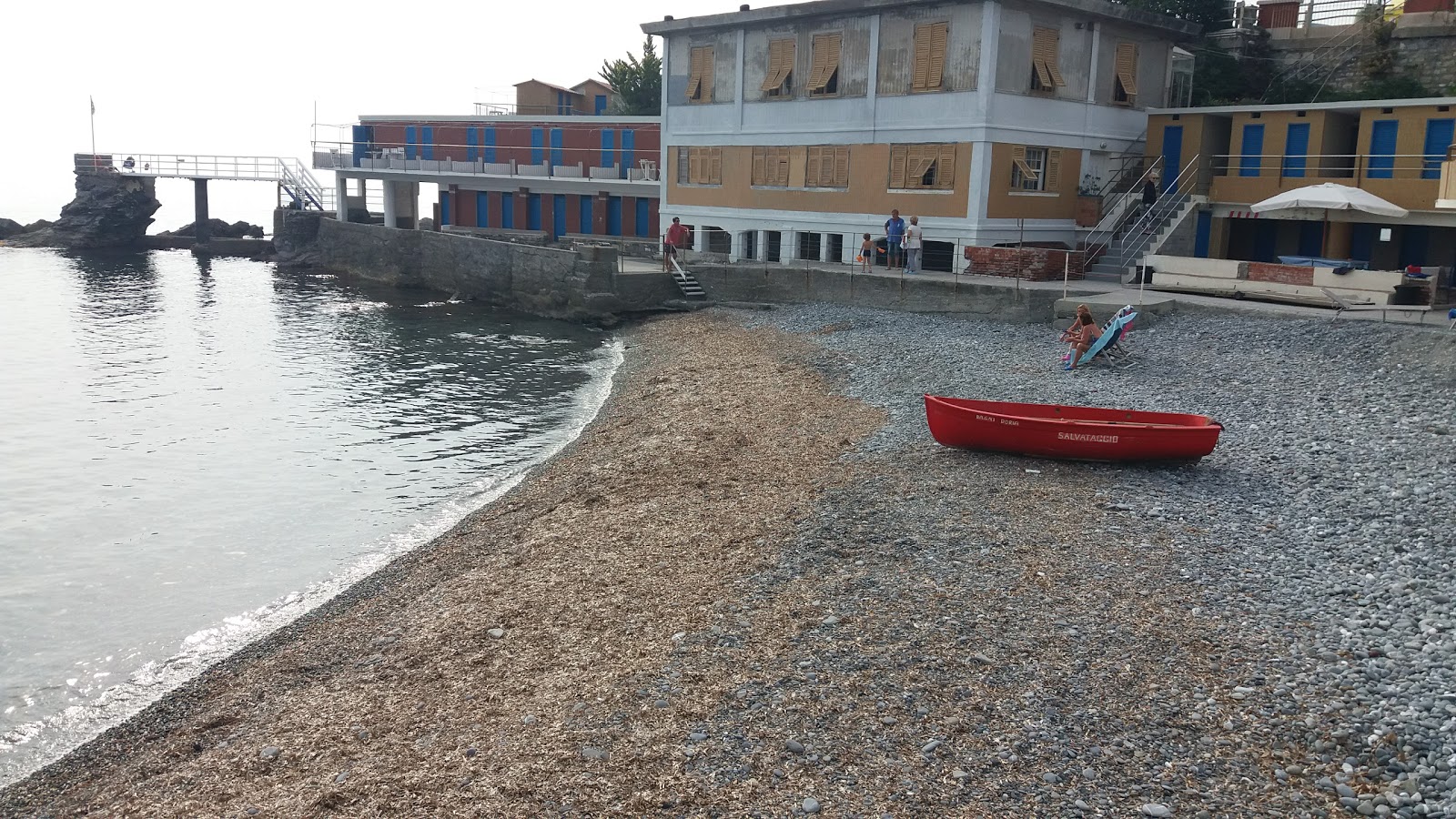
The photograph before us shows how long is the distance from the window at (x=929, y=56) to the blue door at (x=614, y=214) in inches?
874

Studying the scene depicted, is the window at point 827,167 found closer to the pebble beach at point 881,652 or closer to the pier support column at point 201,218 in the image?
the pebble beach at point 881,652

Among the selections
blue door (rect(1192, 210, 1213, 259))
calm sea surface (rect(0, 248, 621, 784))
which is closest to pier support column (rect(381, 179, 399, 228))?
calm sea surface (rect(0, 248, 621, 784))

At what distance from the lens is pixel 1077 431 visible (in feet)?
51.1

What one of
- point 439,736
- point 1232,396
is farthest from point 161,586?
A: point 1232,396

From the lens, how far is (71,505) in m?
19.0

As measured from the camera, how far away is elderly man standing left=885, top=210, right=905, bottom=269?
33.3 m

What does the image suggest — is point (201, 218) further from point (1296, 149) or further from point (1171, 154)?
point (1296, 149)

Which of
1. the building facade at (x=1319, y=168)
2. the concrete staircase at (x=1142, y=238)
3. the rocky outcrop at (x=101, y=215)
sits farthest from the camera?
the rocky outcrop at (x=101, y=215)

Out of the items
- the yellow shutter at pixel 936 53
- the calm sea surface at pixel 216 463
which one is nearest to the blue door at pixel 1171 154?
the yellow shutter at pixel 936 53

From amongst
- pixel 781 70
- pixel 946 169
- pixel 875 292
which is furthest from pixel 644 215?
pixel 875 292

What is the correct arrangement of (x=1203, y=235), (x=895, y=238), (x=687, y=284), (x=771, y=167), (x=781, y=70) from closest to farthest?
(x=1203, y=235), (x=895, y=238), (x=781, y=70), (x=687, y=284), (x=771, y=167)

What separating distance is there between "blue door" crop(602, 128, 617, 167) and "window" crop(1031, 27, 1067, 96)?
25.1 metres

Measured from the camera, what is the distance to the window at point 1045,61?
108ft

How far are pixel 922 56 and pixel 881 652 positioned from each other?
26923mm
